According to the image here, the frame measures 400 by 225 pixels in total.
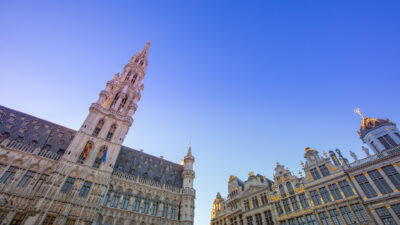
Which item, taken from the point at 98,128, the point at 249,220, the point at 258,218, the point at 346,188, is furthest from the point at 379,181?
the point at 98,128

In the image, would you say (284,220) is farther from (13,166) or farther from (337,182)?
(13,166)

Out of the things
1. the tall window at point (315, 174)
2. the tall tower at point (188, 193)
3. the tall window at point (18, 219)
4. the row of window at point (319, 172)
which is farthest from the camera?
the tall tower at point (188, 193)

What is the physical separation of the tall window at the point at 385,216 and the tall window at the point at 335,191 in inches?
148

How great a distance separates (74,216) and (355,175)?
36.4 m

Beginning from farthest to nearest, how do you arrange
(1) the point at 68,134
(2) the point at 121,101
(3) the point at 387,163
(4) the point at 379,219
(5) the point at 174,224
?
(2) the point at 121,101 < (1) the point at 68,134 < (5) the point at 174,224 < (3) the point at 387,163 < (4) the point at 379,219

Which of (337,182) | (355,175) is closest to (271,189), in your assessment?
(337,182)

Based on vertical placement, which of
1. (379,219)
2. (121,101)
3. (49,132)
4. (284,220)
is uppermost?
(121,101)

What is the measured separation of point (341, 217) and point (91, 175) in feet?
112

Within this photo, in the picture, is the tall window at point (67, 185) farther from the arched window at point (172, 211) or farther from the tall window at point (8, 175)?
the arched window at point (172, 211)

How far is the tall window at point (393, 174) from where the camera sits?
20.4 meters

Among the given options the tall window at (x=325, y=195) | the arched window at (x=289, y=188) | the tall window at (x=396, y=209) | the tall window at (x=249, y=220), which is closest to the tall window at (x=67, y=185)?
the tall window at (x=249, y=220)

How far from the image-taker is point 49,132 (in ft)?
112

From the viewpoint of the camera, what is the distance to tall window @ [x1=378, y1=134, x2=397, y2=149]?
82.1ft

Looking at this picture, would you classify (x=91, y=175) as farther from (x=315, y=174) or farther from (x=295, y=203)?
(x=315, y=174)
